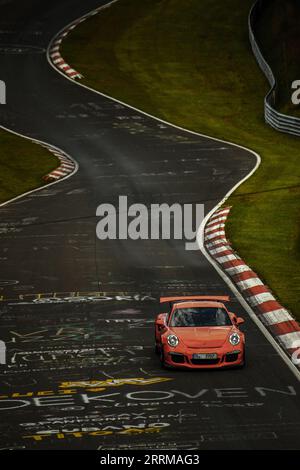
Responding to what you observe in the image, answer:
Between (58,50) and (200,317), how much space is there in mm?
53842

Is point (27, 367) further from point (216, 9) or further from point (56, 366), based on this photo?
point (216, 9)

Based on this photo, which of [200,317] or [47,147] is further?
[47,147]

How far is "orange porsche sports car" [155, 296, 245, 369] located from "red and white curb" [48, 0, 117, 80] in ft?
154

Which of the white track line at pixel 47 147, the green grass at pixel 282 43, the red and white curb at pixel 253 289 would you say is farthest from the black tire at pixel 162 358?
the green grass at pixel 282 43

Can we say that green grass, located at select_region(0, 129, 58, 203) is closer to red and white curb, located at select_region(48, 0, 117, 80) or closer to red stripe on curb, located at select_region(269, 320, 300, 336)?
red and white curb, located at select_region(48, 0, 117, 80)

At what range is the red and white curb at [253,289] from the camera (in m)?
25.1

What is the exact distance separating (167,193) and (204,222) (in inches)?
225

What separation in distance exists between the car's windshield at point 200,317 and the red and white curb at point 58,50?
46974mm

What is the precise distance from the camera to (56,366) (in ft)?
76.0

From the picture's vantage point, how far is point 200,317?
78.2 feet

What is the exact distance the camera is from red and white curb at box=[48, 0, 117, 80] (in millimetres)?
70250

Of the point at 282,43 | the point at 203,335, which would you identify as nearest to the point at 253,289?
the point at 203,335

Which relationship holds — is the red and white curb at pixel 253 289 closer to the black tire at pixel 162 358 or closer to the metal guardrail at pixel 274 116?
the black tire at pixel 162 358

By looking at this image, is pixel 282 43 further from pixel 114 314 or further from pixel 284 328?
pixel 284 328
